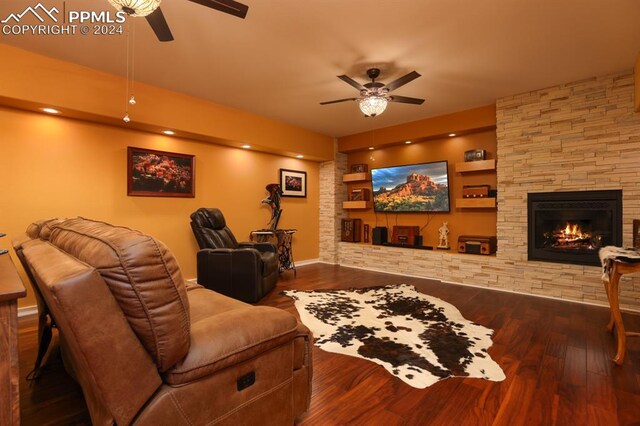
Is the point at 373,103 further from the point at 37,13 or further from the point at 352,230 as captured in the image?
the point at 352,230

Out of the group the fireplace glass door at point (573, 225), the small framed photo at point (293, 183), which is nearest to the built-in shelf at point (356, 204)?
the small framed photo at point (293, 183)

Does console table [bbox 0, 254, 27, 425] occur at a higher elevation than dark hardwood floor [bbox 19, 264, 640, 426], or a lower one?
higher

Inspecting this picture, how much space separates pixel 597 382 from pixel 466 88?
3.25 m

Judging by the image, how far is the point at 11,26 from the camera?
8.43 ft

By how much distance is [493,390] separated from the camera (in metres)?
1.89

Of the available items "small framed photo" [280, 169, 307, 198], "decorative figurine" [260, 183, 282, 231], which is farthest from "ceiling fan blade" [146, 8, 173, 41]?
"small framed photo" [280, 169, 307, 198]

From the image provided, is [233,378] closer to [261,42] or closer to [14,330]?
[14,330]

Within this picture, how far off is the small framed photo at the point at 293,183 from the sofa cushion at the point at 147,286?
4746 mm

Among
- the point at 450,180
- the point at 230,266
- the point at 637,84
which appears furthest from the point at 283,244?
the point at 637,84

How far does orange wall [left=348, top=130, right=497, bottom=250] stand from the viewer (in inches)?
190

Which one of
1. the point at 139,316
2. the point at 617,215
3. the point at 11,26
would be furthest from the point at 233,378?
the point at 617,215

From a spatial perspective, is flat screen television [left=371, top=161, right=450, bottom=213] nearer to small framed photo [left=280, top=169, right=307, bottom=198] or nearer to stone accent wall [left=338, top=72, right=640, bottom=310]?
stone accent wall [left=338, top=72, right=640, bottom=310]

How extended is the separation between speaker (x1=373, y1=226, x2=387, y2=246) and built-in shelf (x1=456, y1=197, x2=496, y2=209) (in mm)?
1439

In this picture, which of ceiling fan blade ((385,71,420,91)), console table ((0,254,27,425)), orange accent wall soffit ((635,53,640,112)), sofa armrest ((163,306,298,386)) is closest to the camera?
console table ((0,254,27,425))
